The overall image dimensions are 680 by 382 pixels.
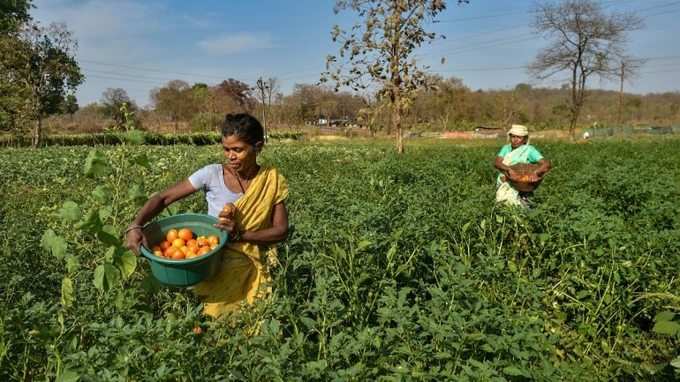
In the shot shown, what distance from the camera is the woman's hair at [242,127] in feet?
8.32

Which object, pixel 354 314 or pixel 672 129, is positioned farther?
pixel 672 129

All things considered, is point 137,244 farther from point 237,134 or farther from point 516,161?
point 516,161

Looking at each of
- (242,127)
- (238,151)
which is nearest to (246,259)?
(238,151)

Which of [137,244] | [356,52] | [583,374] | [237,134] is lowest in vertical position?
[583,374]

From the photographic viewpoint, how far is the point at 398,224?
3.62 m

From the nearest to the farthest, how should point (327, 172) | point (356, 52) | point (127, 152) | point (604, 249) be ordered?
point (127, 152), point (604, 249), point (327, 172), point (356, 52)

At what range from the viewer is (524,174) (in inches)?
198

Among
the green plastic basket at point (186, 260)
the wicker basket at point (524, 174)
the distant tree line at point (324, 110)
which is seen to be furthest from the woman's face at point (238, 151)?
the distant tree line at point (324, 110)

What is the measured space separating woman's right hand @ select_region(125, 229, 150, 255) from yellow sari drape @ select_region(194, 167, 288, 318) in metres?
0.41

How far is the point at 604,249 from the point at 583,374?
3.29 feet

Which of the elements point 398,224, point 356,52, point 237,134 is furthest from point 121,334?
point 356,52

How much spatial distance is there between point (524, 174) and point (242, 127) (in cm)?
336

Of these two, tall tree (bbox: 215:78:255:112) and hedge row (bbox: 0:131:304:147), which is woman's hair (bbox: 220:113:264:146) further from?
tall tree (bbox: 215:78:255:112)

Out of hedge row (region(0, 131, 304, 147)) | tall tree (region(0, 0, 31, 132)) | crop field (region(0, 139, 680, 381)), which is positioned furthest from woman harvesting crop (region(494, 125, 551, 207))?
tall tree (region(0, 0, 31, 132))
